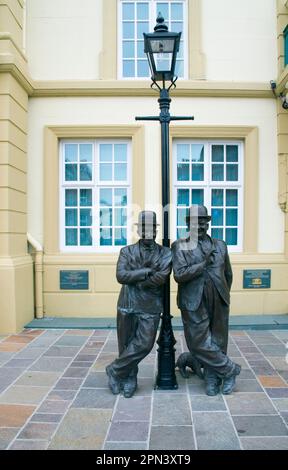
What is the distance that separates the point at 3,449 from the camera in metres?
3.06

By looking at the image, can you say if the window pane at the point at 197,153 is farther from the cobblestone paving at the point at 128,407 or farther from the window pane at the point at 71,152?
the cobblestone paving at the point at 128,407

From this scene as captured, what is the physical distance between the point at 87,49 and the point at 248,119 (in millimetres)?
3219

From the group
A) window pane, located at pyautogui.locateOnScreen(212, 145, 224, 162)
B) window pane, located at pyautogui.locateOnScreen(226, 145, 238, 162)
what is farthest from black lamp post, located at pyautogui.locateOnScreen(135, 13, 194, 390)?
window pane, located at pyautogui.locateOnScreen(226, 145, 238, 162)

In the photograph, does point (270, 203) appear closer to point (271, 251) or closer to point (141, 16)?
point (271, 251)

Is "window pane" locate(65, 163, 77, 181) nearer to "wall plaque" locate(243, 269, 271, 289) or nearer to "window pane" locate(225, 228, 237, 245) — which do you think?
"window pane" locate(225, 228, 237, 245)

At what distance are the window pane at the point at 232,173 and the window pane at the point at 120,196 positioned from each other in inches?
77.6

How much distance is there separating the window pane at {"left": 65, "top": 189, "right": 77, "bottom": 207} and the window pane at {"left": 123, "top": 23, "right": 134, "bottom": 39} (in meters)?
3.08

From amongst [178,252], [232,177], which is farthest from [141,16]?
[178,252]

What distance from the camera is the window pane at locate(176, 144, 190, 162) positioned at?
25.1ft

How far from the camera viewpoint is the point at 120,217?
303 inches

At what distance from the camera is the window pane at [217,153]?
766cm

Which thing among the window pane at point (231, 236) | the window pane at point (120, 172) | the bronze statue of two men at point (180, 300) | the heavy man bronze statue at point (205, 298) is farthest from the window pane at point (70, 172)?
the heavy man bronze statue at point (205, 298)

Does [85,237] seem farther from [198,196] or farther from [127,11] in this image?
[127,11]

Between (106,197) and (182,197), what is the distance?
4.72 feet
